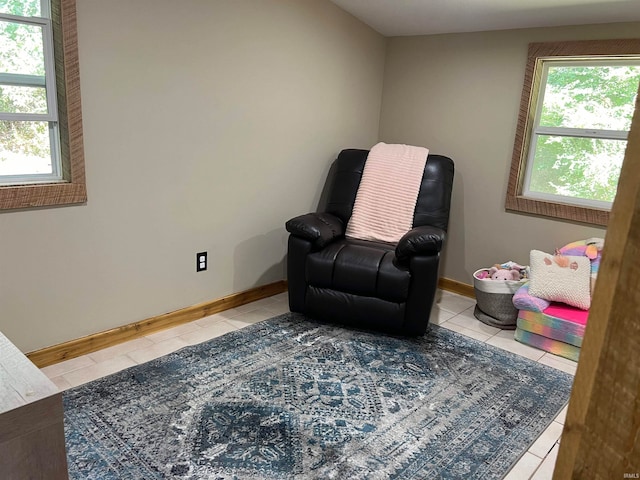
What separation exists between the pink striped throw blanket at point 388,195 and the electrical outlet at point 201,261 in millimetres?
1043

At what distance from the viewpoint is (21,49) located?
217 centimetres

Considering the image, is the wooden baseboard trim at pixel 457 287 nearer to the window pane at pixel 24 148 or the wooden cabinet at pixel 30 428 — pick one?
the window pane at pixel 24 148

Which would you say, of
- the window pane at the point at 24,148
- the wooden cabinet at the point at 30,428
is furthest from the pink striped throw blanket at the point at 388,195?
the wooden cabinet at the point at 30,428

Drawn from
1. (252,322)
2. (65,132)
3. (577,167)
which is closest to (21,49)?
(65,132)

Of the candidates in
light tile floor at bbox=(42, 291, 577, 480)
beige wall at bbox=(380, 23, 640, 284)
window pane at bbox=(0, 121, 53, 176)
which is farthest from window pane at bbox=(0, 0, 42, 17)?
beige wall at bbox=(380, 23, 640, 284)

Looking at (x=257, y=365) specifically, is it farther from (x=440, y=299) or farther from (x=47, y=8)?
(x=47, y=8)

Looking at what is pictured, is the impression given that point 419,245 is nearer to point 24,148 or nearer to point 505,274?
point 505,274

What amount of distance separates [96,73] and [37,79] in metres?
0.26

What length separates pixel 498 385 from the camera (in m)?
2.45

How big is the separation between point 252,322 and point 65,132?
1.53 meters

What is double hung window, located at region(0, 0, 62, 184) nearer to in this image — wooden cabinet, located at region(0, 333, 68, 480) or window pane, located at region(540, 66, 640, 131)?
wooden cabinet, located at region(0, 333, 68, 480)

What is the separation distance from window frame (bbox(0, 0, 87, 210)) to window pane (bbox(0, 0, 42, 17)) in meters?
0.07

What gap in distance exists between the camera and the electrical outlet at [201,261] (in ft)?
9.93

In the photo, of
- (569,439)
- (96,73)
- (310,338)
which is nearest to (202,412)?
(310,338)
